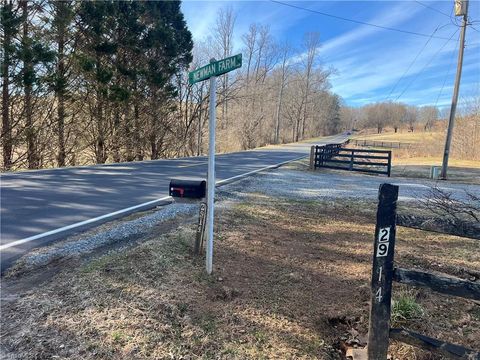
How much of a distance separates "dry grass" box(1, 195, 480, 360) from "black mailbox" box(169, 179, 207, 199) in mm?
778

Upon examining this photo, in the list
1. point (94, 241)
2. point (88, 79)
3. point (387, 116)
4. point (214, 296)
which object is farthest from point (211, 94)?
point (387, 116)

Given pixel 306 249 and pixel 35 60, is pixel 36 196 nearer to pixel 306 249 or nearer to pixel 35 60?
pixel 306 249

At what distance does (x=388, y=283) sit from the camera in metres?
2.37

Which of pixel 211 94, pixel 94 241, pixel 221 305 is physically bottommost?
pixel 221 305

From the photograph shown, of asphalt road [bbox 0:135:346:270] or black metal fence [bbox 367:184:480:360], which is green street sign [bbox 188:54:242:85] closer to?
black metal fence [bbox 367:184:480:360]

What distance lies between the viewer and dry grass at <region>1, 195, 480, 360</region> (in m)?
2.31

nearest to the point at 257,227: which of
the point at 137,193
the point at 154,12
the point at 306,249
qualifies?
the point at 306,249

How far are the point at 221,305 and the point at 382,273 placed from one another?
1.40m

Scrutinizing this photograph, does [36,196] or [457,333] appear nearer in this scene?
[457,333]

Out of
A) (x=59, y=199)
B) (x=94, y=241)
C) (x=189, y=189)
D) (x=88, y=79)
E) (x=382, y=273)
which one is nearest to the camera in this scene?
(x=382, y=273)

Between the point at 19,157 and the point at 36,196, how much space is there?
9153mm

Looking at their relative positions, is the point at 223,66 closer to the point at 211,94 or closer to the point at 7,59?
the point at 211,94

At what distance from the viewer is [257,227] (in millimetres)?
5383

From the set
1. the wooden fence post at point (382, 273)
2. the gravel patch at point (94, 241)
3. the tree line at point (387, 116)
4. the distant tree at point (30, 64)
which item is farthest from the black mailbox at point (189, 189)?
the tree line at point (387, 116)
